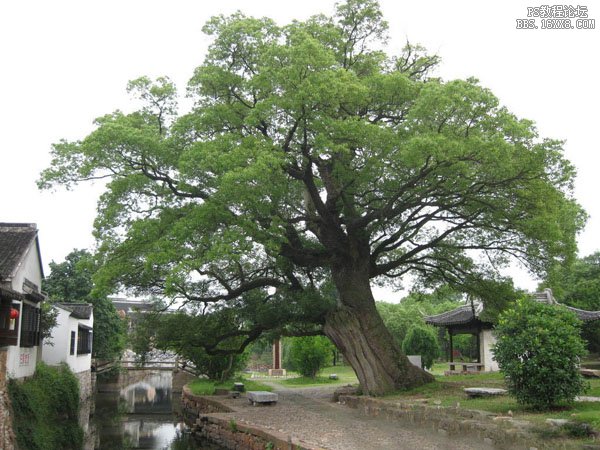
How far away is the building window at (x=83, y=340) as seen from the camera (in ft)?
80.8

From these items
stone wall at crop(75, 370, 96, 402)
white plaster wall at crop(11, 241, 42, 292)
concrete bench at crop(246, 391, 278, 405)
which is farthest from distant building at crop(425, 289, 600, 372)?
white plaster wall at crop(11, 241, 42, 292)

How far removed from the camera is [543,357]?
35.2 ft

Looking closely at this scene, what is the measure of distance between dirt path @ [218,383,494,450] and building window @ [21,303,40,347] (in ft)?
19.4

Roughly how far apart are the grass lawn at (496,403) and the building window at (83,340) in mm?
15567

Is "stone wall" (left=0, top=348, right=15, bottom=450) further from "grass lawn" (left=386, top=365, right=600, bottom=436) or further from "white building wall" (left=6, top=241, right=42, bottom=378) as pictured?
"grass lawn" (left=386, top=365, right=600, bottom=436)

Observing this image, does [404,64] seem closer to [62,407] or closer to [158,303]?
[158,303]

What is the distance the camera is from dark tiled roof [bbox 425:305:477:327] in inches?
1051

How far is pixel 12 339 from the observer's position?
12.7 meters

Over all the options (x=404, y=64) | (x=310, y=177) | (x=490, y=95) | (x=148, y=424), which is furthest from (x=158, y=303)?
(x=490, y=95)

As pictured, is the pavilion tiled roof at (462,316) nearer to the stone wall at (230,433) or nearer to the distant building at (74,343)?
the stone wall at (230,433)

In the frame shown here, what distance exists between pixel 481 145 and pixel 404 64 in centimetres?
632

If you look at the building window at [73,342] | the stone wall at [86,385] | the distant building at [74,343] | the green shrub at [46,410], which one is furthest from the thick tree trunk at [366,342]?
the stone wall at [86,385]

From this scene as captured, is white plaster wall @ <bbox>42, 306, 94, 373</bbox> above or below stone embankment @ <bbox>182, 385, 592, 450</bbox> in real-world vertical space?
above

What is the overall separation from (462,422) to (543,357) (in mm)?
2070
